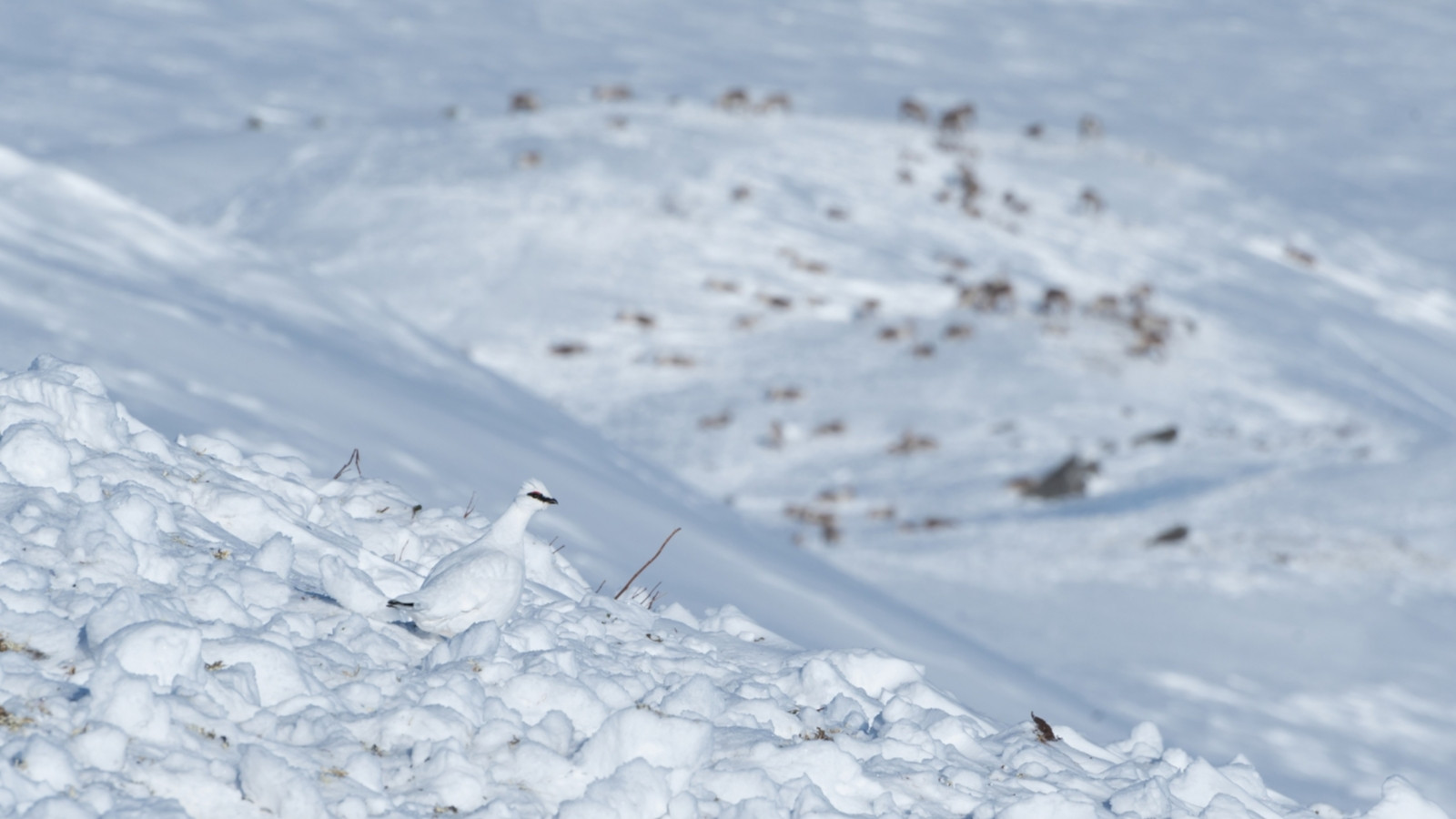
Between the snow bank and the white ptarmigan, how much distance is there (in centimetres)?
9

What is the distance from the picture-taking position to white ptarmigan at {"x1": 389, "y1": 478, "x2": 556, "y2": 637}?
3.58 m

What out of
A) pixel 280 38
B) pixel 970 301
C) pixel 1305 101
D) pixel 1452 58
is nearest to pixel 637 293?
pixel 970 301

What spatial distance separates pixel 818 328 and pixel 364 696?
14230mm

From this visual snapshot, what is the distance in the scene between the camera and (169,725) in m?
2.81

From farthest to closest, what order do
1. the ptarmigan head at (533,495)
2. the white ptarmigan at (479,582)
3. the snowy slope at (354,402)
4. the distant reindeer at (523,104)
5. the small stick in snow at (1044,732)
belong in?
the distant reindeer at (523,104)
the snowy slope at (354,402)
the small stick in snow at (1044,732)
the ptarmigan head at (533,495)
the white ptarmigan at (479,582)

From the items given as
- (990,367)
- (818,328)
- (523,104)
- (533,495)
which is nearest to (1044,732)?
(533,495)

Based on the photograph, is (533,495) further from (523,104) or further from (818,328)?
(523,104)

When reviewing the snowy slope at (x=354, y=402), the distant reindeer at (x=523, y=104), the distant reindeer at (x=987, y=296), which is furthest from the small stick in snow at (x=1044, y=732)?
the distant reindeer at (x=523, y=104)

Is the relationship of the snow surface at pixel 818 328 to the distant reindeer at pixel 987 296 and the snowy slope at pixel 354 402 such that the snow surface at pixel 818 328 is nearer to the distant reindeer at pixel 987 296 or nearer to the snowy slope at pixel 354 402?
the snowy slope at pixel 354 402

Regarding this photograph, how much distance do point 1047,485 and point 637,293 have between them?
578 centimetres

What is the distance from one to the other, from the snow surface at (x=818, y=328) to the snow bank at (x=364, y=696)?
0.56ft

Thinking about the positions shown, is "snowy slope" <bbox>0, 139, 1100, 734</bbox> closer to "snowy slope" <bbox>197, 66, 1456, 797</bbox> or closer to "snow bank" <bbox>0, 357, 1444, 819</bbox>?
"snow bank" <bbox>0, 357, 1444, 819</bbox>

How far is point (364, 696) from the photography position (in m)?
3.27

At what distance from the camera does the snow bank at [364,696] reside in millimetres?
2801
